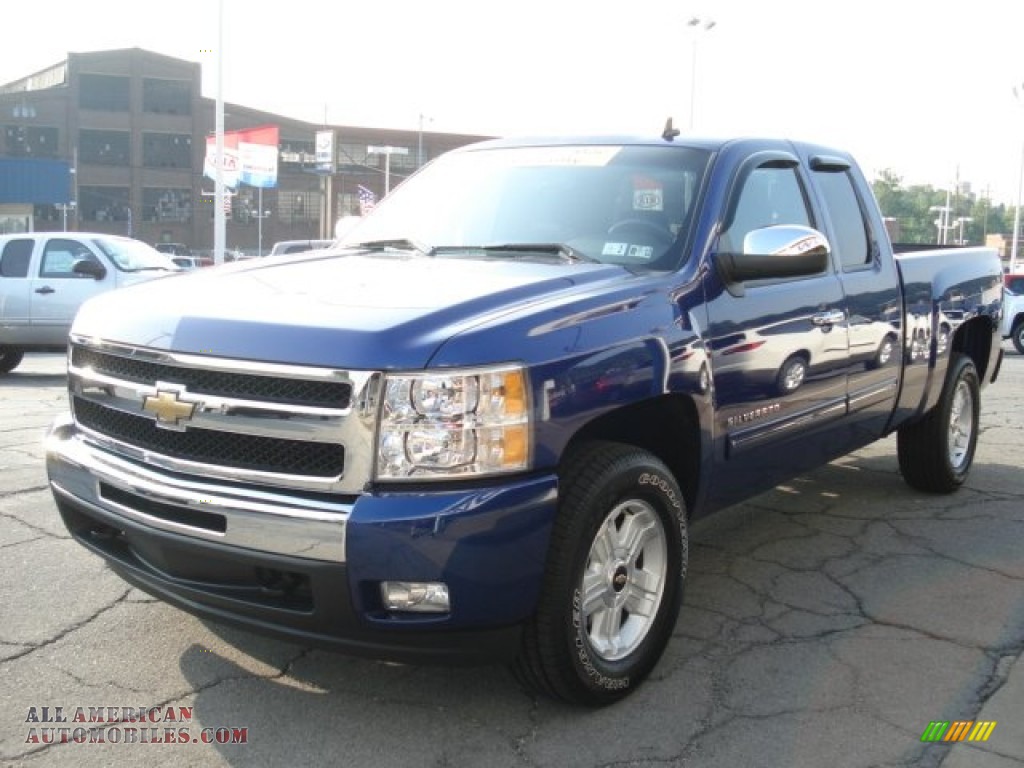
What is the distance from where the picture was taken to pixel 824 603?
430cm

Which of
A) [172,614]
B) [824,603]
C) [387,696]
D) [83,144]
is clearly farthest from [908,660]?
[83,144]

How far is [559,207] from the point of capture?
163 inches

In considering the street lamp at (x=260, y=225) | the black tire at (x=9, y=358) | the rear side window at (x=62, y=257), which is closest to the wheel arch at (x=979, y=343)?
the rear side window at (x=62, y=257)

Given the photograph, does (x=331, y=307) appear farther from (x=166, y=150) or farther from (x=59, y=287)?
(x=166, y=150)

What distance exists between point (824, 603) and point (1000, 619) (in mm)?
675

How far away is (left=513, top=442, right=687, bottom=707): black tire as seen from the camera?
9.80 ft

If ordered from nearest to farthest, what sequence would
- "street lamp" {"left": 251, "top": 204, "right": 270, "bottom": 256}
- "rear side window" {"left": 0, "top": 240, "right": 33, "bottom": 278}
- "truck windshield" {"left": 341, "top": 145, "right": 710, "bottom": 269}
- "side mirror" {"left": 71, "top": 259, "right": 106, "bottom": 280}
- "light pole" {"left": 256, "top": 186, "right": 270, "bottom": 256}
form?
"truck windshield" {"left": 341, "top": 145, "right": 710, "bottom": 269}
"side mirror" {"left": 71, "top": 259, "right": 106, "bottom": 280}
"rear side window" {"left": 0, "top": 240, "right": 33, "bottom": 278}
"light pole" {"left": 256, "top": 186, "right": 270, "bottom": 256}
"street lamp" {"left": 251, "top": 204, "right": 270, "bottom": 256}

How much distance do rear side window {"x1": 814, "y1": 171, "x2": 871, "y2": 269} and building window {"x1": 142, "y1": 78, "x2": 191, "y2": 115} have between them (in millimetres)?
77753

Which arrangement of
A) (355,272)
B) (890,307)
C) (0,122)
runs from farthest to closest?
(0,122), (890,307), (355,272)

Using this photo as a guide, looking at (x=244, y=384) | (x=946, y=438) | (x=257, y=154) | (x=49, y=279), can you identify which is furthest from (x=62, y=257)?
(x=257, y=154)

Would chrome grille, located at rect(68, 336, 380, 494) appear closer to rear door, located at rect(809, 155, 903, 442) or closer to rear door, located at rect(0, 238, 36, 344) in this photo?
rear door, located at rect(809, 155, 903, 442)

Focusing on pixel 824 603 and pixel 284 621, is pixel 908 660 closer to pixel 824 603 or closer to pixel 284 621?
pixel 824 603

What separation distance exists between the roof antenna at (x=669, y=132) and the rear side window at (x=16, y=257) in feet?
35.3

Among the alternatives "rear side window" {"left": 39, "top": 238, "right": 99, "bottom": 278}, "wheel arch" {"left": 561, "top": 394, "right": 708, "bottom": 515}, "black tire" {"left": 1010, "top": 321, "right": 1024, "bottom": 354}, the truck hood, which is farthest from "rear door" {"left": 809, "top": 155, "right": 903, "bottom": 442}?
"black tire" {"left": 1010, "top": 321, "right": 1024, "bottom": 354}
